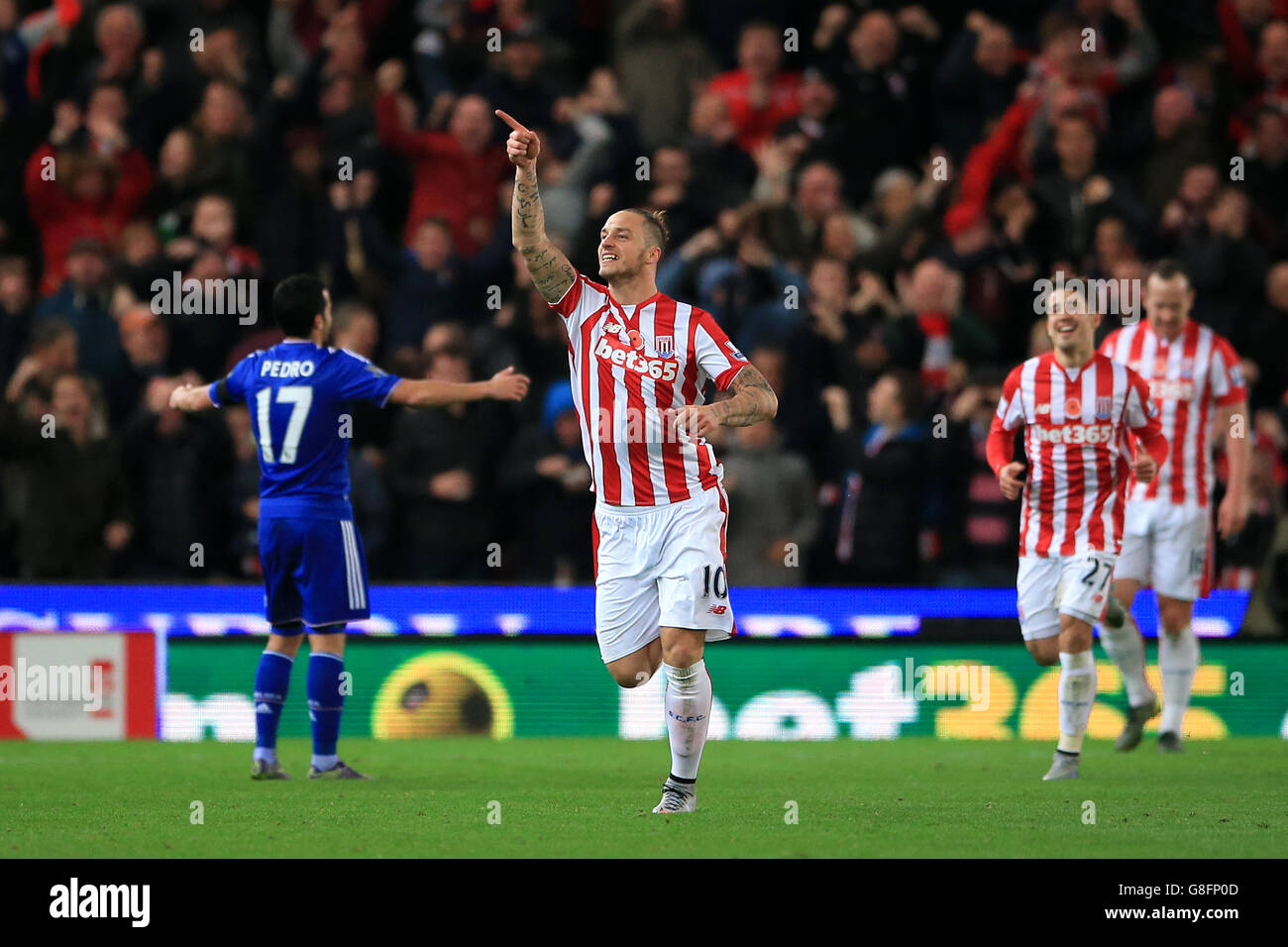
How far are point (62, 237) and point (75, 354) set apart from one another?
1923 mm

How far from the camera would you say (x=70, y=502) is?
486 inches

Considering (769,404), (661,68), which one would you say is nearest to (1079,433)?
(769,404)

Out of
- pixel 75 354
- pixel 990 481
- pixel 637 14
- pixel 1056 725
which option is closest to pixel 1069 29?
pixel 637 14

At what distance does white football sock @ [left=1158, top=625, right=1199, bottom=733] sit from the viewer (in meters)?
10.6

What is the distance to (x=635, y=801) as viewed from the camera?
7.99 meters

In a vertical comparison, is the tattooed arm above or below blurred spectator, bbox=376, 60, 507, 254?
below

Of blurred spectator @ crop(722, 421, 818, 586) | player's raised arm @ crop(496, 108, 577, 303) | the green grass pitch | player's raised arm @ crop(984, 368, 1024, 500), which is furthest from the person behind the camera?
blurred spectator @ crop(722, 421, 818, 586)

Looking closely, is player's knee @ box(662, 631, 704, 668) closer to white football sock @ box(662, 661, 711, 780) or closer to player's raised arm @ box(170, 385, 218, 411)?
white football sock @ box(662, 661, 711, 780)

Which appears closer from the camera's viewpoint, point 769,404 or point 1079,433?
point 769,404

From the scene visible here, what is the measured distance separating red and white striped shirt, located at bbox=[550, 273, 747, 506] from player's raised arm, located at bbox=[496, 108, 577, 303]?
3.4 inches

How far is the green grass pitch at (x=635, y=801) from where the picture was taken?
6578mm

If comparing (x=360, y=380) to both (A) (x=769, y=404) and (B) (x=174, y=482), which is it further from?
(B) (x=174, y=482)

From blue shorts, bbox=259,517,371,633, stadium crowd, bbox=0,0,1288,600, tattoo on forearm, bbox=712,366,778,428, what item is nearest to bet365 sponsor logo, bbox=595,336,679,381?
tattoo on forearm, bbox=712,366,778,428

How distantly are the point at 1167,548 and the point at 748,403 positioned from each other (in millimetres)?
4204
